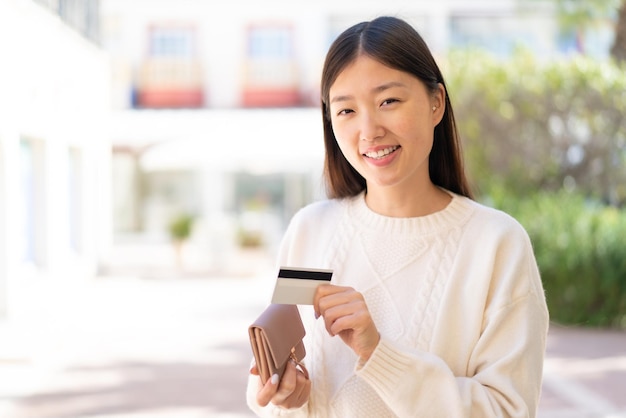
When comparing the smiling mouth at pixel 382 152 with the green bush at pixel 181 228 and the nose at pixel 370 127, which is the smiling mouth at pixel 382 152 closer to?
the nose at pixel 370 127

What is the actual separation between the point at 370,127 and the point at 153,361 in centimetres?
662

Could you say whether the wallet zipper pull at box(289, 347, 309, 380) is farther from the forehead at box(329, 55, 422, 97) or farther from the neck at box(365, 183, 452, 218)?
the forehead at box(329, 55, 422, 97)

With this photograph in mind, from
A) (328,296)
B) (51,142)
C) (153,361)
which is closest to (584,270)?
(153,361)

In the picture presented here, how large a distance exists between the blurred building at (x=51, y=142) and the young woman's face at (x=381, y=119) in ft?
21.2

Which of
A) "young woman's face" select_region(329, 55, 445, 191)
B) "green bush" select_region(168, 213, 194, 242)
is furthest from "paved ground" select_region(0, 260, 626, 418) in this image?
"young woman's face" select_region(329, 55, 445, 191)

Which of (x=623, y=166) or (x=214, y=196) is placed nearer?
(x=623, y=166)

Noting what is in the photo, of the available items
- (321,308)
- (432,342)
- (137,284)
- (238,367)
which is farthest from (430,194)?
(137,284)

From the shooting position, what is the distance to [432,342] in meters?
1.80

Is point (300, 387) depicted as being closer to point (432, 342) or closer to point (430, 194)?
point (432, 342)

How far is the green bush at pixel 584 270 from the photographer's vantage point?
9.47m

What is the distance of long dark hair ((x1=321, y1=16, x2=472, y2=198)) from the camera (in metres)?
1.77

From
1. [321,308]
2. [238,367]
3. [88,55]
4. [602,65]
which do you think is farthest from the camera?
[88,55]

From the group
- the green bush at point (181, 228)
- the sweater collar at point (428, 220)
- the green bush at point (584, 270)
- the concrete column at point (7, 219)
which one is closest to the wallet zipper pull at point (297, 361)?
the sweater collar at point (428, 220)

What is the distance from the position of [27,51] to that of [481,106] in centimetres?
562
